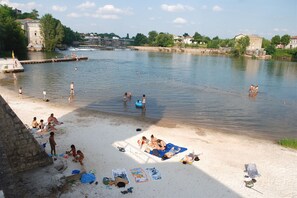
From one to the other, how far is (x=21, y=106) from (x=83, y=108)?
584 cm

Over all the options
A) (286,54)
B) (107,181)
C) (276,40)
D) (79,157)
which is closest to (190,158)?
(107,181)

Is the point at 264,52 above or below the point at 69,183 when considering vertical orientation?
above

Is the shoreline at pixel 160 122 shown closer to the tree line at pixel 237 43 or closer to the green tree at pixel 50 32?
the green tree at pixel 50 32

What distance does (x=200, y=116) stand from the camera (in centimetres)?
2516

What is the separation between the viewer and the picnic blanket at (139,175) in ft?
40.6

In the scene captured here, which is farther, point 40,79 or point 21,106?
point 40,79

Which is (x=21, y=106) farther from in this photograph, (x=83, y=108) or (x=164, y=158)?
(x=164, y=158)

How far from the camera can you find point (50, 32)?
104m

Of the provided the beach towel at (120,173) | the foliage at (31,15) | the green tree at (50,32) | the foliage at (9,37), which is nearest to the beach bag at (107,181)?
the beach towel at (120,173)

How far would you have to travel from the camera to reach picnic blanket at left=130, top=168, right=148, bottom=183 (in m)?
12.4

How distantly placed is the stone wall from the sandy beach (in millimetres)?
1708

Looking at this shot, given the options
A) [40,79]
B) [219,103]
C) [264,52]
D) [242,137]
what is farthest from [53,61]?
[264,52]

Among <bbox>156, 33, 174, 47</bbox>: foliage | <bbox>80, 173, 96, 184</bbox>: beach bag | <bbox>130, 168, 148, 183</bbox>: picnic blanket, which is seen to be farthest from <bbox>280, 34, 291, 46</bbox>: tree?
<bbox>80, 173, 96, 184</bbox>: beach bag

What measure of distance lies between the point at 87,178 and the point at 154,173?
134 inches
